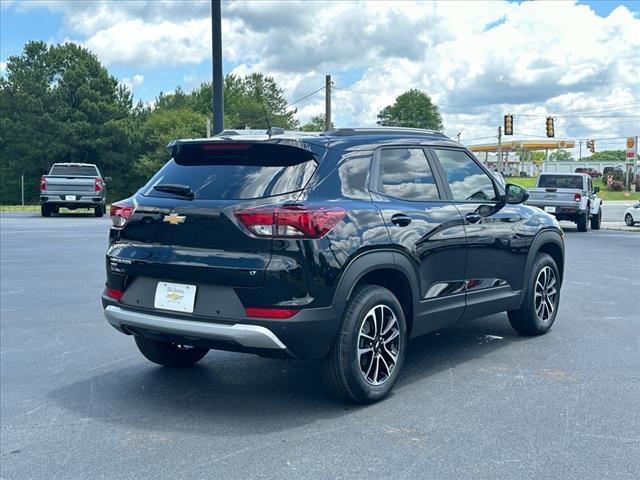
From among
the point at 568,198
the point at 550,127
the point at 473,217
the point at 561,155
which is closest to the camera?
the point at 473,217

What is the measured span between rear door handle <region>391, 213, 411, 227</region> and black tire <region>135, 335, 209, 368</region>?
6.30 ft

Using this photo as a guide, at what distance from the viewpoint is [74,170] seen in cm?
2497

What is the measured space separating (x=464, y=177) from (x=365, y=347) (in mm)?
1902

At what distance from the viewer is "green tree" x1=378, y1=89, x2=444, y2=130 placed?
110000mm

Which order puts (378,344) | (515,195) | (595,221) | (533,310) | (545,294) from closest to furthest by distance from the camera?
1. (378,344)
2. (515,195)
3. (533,310)
4. (545,294)
5. (595,221)

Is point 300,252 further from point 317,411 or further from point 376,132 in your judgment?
point 376,132

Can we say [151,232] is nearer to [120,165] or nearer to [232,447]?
[232,447]

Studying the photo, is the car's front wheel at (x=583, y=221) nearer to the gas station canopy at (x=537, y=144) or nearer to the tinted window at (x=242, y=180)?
the tinted window at (x=242, y=180)

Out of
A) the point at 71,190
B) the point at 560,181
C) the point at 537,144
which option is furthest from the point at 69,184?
the point at 537,144

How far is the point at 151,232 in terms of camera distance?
4574 millimetres

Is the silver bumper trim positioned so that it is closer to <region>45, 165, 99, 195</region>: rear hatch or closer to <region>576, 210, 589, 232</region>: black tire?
<region>576, 210, 589, 232</region>: black tire

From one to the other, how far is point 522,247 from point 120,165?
5989 centimetres

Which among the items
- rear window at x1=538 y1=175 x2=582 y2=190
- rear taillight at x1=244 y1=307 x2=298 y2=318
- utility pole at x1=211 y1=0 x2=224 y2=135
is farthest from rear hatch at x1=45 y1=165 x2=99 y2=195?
rear taillight at x1=244 y1=307 x2=298 y2=318

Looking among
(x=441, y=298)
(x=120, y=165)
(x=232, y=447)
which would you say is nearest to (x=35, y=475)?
(x=232, y=447)
